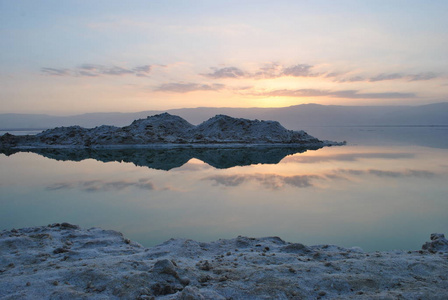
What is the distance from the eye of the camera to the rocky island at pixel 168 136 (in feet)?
85.2

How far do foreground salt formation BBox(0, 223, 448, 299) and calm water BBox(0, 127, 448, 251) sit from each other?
96cm

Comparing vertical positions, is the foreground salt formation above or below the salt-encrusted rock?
above

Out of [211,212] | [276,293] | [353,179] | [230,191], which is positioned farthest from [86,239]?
[353,179]

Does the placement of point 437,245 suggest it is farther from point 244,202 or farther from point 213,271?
point 244,202

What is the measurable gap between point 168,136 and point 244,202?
910 inches

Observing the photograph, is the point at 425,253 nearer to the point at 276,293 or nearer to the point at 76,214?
the point at 276,293

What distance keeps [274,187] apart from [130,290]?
7.01m

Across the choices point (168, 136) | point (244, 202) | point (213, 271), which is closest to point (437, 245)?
point (213, 271)

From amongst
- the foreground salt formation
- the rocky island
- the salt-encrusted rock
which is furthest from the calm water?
the rocky island

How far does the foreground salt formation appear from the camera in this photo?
2900mm

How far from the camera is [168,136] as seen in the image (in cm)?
2986

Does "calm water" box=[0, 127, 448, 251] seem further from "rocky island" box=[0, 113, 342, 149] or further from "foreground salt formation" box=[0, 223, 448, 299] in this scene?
"rocky island" box=[0, 113, 342, 149]

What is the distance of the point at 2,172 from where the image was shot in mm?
13180

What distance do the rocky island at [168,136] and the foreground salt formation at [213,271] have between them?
2084cm
